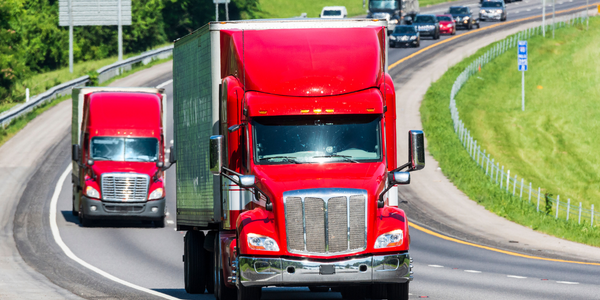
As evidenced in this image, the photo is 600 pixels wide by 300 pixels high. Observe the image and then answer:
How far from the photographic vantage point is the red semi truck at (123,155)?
29.8m

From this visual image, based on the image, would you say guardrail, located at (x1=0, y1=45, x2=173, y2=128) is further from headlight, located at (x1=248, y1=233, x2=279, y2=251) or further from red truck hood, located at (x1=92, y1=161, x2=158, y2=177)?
headlight, located at (x1=248, y1=233, x2=279, y2=251)

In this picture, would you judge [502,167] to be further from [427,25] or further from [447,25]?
[447,25]

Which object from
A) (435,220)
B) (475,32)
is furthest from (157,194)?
(475,32)

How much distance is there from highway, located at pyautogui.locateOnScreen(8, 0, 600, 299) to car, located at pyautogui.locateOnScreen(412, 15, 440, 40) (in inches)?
1495

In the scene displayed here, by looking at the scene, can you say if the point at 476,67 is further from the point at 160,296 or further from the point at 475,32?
the point at 160,296

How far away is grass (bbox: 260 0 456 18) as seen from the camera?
110m

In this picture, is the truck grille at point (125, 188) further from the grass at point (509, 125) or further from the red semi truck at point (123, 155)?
the grass at point (509, 125)

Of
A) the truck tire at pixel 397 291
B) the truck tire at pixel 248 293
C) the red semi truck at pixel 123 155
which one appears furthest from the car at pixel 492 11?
the truck tire at pixel 248 293

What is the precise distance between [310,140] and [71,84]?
44.1 meters

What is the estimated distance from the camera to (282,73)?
1383 centimetres

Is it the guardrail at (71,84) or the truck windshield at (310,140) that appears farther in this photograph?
the guardrail at (71,84)

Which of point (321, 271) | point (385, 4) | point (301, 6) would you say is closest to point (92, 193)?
point (321, 271)

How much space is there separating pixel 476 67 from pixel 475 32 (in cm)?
1587

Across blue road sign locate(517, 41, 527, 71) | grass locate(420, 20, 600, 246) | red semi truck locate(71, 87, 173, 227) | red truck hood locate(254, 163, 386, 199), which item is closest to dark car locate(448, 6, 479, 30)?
grass locate(420, 20, 600, 246)
